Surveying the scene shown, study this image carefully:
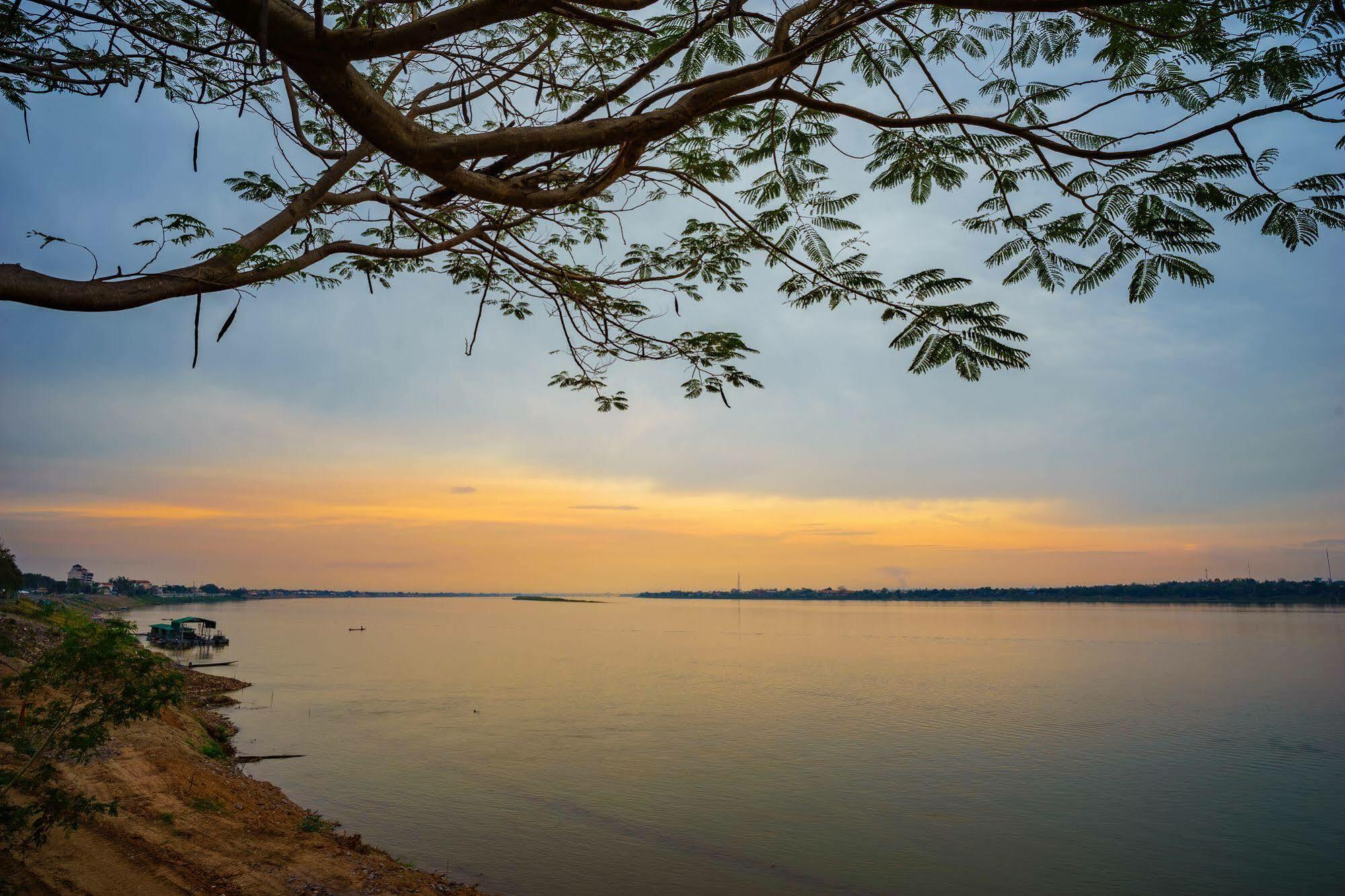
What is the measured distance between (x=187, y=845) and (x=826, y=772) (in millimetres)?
12602

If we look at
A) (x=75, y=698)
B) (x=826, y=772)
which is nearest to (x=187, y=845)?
(x=75, y=698)

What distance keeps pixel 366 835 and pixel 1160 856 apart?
12.4 meters

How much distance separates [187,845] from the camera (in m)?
6.88

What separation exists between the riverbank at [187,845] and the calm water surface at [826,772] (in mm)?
2197

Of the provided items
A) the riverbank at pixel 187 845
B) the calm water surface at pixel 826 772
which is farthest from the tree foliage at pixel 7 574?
the riverbank at pixel 187 845

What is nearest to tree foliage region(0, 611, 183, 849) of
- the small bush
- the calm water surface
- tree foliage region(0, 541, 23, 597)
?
the small bush

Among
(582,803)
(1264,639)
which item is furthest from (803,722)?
(1264,639)

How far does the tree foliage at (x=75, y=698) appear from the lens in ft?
14.9

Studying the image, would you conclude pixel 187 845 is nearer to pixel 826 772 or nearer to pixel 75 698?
pixel 75 698

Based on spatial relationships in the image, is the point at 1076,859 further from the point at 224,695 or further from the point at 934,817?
the point at 224,695

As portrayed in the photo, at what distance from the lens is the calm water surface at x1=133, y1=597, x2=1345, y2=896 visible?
35.7ft

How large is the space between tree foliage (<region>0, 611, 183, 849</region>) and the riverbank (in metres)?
0.47

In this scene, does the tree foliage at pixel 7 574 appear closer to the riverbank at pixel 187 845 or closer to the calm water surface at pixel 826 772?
the calm water surface at pixel 826 772

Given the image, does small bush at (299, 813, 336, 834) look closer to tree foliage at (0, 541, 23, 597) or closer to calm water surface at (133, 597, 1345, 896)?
calm water surface at (133, 597, 1345, 896)
